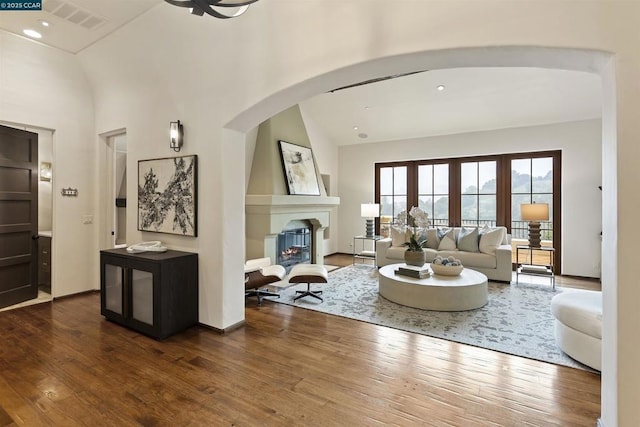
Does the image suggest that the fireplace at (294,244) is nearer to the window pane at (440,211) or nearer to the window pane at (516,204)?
the window pane at (440,211)

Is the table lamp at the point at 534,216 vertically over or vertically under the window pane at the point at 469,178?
under

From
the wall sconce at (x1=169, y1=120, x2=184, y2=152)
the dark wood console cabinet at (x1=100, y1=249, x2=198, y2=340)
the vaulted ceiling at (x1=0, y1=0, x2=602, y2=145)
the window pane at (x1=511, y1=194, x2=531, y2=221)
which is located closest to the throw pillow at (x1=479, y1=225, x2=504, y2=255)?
the window pane at (x1=511, y1=194, x2=531, y2=221)

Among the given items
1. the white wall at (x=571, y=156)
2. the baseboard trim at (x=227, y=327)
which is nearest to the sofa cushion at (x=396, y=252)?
the white wall at (x=571, y=156)

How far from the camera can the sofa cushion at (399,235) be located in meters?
6.27

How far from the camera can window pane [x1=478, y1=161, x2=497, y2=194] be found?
653 centimetres

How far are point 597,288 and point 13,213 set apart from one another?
27.7 ft

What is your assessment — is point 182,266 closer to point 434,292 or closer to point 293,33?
point 293,33

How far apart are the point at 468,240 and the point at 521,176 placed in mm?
1829

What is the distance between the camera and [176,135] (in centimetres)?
346

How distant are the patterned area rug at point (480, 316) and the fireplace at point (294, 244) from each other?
1.11m

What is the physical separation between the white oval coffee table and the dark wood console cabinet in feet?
8.34

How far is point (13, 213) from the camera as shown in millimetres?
3973

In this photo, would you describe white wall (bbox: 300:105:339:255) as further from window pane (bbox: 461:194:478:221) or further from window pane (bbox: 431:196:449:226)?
window pane (bbox: 461:194:478:221)

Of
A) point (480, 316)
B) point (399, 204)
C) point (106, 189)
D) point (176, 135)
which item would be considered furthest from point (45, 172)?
point (399, 204)
